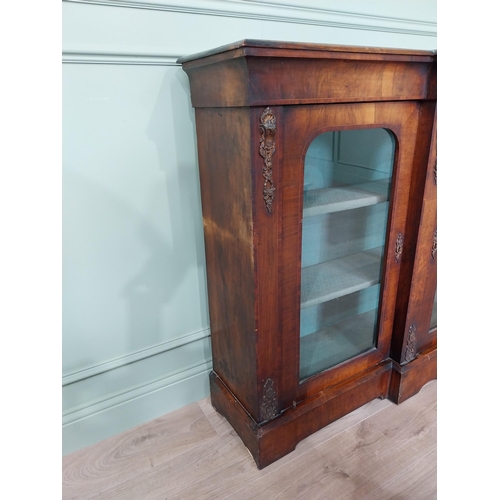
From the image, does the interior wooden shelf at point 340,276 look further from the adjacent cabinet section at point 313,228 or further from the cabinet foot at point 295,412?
the cabinet foot at point 295,412

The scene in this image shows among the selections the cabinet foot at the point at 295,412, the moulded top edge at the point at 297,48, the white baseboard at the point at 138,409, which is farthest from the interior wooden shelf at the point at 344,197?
the white baseboard at the point at 138,409

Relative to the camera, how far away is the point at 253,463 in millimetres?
904

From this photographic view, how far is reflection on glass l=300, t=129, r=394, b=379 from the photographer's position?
79cm

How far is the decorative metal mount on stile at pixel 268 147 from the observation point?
0.64 m

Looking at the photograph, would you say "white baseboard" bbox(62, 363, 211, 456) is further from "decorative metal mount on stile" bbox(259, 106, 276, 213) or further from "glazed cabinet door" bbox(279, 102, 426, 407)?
"decorative metal mount on stile" bbox(259, 106, 276, 213)

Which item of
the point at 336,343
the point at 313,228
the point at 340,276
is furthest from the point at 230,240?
the point at 336,343

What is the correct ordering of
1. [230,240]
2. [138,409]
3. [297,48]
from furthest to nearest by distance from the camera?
[138,409] → [230,240] → [297,48]

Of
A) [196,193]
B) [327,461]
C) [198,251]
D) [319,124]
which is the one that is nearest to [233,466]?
[327,461]

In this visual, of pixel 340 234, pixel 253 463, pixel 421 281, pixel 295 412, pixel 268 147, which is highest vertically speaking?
pixel 268 147

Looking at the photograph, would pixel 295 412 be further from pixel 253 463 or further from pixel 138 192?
pixel 138 192

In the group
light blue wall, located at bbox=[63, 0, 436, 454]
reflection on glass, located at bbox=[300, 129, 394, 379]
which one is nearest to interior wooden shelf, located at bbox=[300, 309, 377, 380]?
reflection on glass, located at bbox=[300, 129, 394, 379]

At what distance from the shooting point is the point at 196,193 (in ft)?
3.03

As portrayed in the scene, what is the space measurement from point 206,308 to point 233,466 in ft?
1.21

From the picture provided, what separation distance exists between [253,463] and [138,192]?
0.66 m
